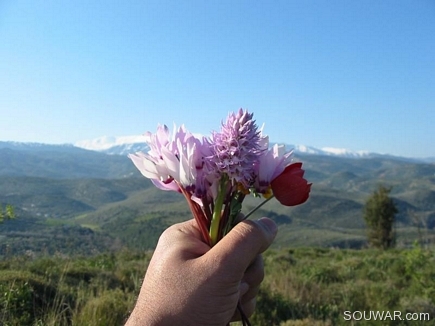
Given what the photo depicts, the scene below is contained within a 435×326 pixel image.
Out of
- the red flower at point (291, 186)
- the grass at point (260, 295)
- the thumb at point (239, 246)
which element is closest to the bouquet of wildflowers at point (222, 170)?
the red flower at point (291, 186)

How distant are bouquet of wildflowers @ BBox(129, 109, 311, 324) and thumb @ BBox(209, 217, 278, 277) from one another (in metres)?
0.10

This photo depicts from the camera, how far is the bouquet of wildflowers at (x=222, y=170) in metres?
1.82

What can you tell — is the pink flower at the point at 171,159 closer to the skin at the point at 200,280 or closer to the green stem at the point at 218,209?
the green stem at the point at 218,209

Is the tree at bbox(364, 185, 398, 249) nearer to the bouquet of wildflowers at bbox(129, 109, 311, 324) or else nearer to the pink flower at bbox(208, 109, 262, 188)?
the bouquet of wildflowers at bbox(129, 109, 311, 324)

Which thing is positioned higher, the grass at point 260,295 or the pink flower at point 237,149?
the pink flower at point 237,149

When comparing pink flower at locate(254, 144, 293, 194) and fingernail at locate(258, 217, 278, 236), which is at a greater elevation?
pink flower at locate(254, 144, 293, 194)

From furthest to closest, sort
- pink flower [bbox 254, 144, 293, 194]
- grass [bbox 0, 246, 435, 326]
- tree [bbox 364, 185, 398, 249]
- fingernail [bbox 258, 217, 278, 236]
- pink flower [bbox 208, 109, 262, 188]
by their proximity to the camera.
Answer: tree [bbox 364, 185, 398, 249]
grass [bbox 0, 246, 435, 326]
fingernail [bbox 258, 217, 278, 236]
pink flower [bbox 254, 144, 293, 194]
pink flower [bbox 208, 109, 262, 188]

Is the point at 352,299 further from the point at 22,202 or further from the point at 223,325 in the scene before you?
the point at 22,202

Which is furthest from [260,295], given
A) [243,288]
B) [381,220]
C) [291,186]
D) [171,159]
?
[381,220]

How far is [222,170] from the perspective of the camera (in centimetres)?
181

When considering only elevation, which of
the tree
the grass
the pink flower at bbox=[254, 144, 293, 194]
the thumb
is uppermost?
the pink flower at bbox=[254, 144, 293, 194]

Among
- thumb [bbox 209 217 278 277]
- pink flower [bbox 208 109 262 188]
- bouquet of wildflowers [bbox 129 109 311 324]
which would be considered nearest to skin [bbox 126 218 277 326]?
thumb [bbox 209 217 278 277]

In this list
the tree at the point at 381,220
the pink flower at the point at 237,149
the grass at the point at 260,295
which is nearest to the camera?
the pink flower at the point at 237,149

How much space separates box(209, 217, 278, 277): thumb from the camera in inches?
71.7
